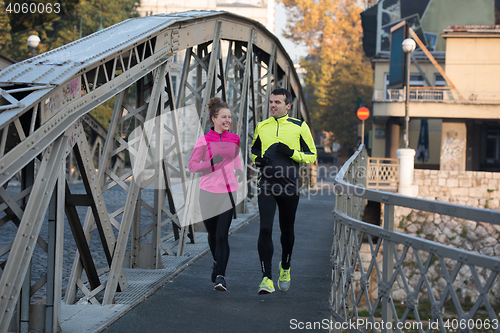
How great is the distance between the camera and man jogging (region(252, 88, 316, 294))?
521 centimetres

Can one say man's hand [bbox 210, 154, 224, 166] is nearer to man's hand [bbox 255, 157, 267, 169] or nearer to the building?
man's hand [bbox 255, 157, 267, 169]

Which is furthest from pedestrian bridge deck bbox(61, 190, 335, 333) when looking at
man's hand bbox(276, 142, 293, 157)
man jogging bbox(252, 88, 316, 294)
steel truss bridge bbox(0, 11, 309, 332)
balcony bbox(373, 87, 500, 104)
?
balcony bbox(373, 87, 500, 104)

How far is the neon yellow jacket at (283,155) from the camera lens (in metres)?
5.21

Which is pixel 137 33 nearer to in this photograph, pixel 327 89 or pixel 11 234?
pixel 11 234

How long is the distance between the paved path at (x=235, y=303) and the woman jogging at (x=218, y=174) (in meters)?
0.35

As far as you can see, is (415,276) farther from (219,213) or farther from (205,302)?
(219,213)

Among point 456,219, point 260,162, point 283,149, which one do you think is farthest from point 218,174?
point 456,219

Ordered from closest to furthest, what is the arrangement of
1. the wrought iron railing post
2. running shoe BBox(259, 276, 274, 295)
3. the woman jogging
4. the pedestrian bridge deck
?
1. the wrought iron railing post
2. the pedestrian bridge deck
3. running shoe BBox(259, 276, 274, 295)
4. the woman jogging

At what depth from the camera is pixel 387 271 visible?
10.8ft

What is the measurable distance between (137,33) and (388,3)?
35.6m

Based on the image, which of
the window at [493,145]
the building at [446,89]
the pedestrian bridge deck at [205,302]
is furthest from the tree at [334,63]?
the pedestrian bridge deck at [205,302]

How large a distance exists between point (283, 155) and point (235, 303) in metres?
1.39

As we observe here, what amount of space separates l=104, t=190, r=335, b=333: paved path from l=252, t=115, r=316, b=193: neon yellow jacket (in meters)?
1.03

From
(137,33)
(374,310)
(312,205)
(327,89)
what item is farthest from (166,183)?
(327,89)
